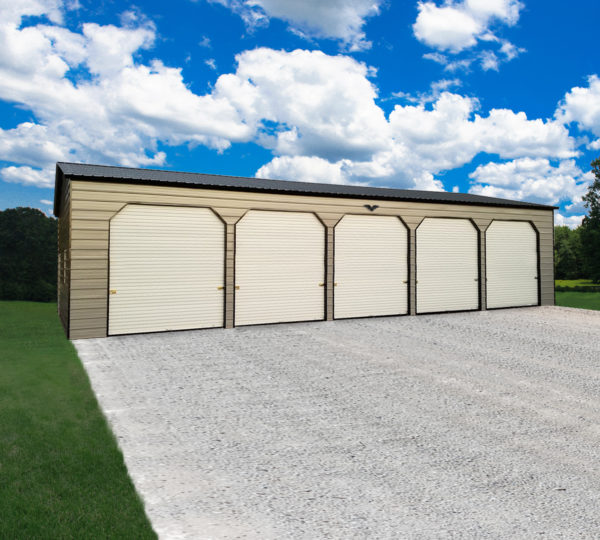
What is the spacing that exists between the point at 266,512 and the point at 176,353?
222 inches

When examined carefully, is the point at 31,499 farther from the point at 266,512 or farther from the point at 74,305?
the point at 74,305

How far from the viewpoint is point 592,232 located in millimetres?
34719

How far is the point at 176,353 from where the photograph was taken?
823 centimetres

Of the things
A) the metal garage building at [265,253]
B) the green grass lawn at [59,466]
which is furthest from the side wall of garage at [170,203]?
the green grass lawn at [59,466]

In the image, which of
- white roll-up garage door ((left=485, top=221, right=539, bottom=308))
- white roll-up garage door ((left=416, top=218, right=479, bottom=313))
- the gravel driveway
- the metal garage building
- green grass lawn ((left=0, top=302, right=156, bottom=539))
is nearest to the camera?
green grass lawn ((left=0, top=302, right=156, bottom=539))

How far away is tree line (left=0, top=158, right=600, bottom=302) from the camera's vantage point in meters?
32.8

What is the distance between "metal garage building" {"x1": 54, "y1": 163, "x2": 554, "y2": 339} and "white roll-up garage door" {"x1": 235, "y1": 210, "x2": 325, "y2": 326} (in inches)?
1.1

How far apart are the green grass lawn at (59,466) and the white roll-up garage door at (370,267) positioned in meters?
7.45

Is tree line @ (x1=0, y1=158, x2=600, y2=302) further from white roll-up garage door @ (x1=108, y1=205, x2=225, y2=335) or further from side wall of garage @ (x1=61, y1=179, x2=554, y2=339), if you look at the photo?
white roll-up garage door @ (x1=108, y1=205, x2=225, y2=335)

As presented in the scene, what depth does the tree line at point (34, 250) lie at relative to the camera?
1292 inches

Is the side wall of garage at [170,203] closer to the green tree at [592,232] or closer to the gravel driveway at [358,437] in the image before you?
the gravel driveway at [358,437]

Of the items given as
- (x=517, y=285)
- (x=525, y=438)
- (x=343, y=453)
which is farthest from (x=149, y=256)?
(x=517, y=285)

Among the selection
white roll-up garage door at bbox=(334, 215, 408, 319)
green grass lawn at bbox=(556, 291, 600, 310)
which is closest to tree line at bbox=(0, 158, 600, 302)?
green grass lawn at bbox=(556, 291, 600, 310)

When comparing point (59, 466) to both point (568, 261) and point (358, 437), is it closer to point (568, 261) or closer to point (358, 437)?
point (358, 437)
